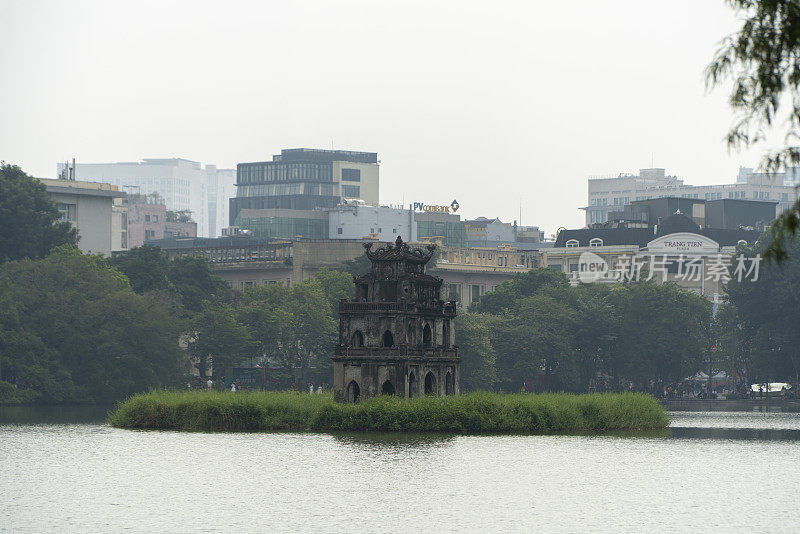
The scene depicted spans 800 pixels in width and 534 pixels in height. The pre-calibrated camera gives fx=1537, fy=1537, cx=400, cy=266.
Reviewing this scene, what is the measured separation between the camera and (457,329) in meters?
141

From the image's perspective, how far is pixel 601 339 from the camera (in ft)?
500

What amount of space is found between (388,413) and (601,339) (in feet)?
220

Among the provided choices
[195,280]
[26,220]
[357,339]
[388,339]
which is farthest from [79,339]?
[388,339]

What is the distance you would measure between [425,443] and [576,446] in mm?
7901

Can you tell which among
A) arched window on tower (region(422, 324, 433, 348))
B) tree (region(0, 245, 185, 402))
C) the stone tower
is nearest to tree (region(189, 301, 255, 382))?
tree (region(0, 245, 185, 402))

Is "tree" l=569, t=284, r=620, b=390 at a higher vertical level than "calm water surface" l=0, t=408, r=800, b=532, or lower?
higher

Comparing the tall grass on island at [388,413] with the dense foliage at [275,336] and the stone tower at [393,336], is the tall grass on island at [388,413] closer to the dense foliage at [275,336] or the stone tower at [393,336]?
the stone tower at [393,336]

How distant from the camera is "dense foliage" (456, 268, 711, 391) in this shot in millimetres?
148625

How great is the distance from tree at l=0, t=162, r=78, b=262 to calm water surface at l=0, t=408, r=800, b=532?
65466mm

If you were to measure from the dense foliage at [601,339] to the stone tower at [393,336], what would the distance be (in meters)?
47.5

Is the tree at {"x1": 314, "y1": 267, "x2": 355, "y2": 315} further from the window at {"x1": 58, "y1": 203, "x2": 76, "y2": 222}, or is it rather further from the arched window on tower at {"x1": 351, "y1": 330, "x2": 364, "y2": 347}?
the arched window on tower at {"x1": 351, "y1": 330, "x2": 364, "y2": 347}

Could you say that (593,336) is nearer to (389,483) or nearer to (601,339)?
(601,339)

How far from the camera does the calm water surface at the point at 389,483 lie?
2087 inches

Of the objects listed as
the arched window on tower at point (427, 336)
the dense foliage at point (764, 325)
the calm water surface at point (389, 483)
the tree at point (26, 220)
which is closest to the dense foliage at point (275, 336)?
the tree at point (26, 220)
